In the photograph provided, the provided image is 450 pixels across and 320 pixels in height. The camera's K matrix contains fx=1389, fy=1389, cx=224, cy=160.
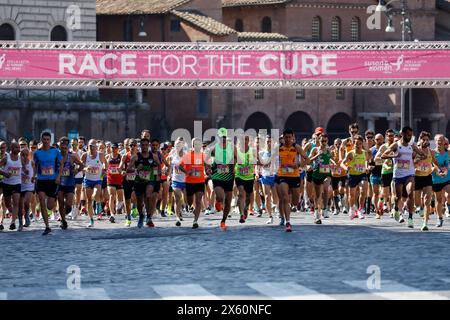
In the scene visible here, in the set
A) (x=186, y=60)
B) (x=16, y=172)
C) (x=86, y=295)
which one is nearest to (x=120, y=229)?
(x=16, y=172)

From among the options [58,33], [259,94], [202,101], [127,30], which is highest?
[127,30]

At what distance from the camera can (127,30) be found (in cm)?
7569

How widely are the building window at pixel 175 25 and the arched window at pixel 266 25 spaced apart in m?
10.2

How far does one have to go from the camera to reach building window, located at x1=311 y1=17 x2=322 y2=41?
276 feet

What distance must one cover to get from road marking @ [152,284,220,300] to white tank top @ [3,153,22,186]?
1151 centimetres

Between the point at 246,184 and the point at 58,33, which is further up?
the point at 58,33

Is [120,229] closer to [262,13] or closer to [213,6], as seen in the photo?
[213,6]

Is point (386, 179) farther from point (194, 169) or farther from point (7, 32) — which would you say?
point (7, 32)

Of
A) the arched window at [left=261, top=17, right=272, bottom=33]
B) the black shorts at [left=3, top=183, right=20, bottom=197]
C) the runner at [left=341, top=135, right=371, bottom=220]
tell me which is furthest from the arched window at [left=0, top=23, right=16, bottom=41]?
the black shorts at [left=3, top=183, right=20, bottom=197]

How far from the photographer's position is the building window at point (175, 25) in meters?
75.3

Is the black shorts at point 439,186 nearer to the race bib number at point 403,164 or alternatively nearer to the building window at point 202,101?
the race bib number at point 403,164

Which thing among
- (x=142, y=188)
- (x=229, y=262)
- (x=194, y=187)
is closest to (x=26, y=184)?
(x=142, y=188)

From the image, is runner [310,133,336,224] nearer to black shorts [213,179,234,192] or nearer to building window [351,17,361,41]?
black shorts [213,179,234,192]

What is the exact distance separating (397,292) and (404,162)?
1093 centimetres
